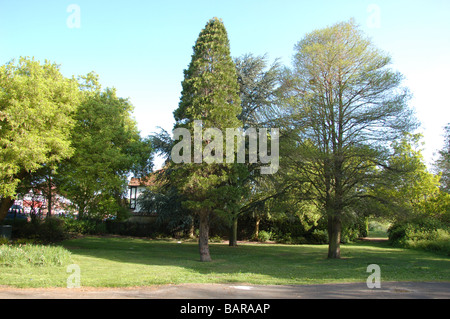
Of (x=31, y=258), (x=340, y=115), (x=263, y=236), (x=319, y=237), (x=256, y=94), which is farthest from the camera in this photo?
(x=319, y=237)

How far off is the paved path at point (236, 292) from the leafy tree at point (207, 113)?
19.6 ft

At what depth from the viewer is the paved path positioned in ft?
26.2

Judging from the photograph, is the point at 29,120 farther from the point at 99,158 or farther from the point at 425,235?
the point at 425,235

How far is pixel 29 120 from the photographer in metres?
15.5

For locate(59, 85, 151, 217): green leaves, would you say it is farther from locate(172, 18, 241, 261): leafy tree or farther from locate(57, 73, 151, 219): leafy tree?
locate(172, 18, 241, 261): leafy tree

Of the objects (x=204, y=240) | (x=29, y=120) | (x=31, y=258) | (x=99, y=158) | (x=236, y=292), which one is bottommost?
(x=236, y=292)

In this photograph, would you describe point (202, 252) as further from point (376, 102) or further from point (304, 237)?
point (304, 237)

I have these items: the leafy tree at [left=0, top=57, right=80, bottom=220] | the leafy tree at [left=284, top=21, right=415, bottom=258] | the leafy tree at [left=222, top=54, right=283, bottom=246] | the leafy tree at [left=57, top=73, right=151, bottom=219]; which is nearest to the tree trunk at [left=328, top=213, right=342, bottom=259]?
the leafy tree at [left=284, top=21, right=415, bottom=258]

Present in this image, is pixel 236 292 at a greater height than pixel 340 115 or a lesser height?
lesser

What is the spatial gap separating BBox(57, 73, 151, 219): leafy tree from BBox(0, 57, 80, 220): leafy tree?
3.78 feet

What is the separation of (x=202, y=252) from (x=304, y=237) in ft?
57.5

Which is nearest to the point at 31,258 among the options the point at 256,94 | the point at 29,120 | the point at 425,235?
the point at 29,120

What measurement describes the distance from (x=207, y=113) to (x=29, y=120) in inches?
327
